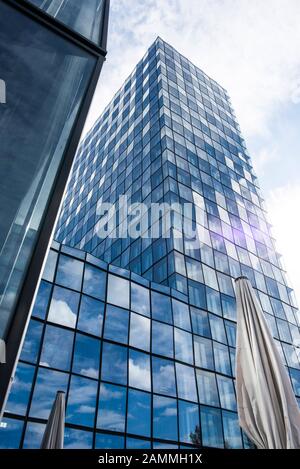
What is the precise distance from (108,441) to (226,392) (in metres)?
7.56

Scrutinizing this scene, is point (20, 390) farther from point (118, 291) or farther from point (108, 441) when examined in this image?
point (118, 291)

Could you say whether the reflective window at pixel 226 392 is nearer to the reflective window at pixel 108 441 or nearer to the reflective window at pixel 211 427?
the reflective window at pixel 211 427

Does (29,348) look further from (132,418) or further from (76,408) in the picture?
(132,418)

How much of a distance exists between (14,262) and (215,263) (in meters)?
22.4

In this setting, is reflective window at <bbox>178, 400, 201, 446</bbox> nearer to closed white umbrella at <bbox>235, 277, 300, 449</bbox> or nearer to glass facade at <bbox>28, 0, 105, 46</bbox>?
closed white umbrella at <bbox>235, 277, 300, 449</bbox>

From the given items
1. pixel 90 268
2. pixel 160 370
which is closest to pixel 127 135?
pixel 90 268

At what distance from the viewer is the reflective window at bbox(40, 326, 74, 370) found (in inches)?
518

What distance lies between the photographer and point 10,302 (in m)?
2.23

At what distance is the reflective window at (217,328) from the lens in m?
20.0

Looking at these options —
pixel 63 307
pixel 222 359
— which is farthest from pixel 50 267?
pixel 222 359

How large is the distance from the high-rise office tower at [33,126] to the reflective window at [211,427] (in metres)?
16.3

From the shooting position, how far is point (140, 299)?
18047mm

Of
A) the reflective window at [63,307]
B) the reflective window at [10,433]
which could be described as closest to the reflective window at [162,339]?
the reflective window at [63,307]

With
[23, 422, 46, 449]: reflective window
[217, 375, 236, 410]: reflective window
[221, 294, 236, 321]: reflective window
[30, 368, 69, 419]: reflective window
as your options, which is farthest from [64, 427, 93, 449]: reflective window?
[221, 294, 236, 321]: reflective window
